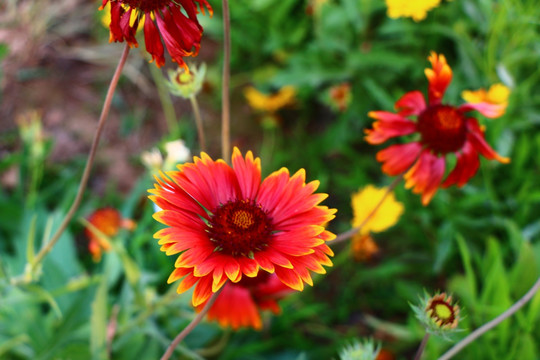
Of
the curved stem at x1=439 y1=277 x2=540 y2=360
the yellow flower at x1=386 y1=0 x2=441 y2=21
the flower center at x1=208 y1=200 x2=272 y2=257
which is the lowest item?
the curved stem at x1=439 y1=277 x2=540 y2=360

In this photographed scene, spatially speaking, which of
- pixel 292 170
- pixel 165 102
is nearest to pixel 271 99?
pixel 292 170

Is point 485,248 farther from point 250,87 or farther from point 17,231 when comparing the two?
point 17,231

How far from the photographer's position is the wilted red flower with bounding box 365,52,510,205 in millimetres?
958

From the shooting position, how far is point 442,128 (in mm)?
977

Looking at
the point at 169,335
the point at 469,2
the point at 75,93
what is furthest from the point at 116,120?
the point at 469,2

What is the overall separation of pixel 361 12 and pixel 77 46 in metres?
1.23

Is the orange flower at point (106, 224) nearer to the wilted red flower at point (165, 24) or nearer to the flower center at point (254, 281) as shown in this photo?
the flower center at point (254, 281)

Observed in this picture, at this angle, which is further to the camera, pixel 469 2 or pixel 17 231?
pixel 469 2

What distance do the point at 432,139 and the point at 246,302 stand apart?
54 centimetres

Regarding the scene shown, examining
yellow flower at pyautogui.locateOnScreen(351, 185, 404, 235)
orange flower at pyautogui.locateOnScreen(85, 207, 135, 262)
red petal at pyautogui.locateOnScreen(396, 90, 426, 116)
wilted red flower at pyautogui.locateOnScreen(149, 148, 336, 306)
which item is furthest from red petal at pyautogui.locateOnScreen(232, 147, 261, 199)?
orange flower at pyautogui.locateOnScreen(85, 207, 135, 262)

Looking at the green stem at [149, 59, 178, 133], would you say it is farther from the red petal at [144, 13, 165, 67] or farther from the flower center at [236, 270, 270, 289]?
the red petal at [144, 13, 165, 67]

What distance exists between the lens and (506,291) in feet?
4.00

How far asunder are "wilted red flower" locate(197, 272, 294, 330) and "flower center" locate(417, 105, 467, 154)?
1.50ft

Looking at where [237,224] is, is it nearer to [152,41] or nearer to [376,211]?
[152,41]
